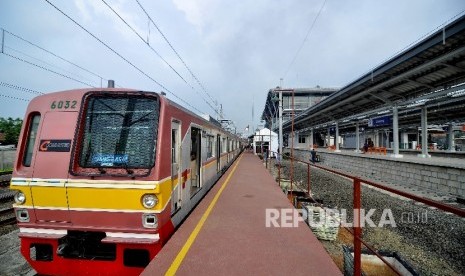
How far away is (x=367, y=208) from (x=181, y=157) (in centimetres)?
920

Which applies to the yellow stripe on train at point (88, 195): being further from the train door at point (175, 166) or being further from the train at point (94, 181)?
the train door at point (175, 166)

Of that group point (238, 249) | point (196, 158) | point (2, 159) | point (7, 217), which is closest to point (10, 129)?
point (2, 159)

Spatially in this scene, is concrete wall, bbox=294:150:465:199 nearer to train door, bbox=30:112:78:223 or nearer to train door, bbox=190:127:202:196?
train door, bbox=190:127:202:196

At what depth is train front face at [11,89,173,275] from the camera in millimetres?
4188

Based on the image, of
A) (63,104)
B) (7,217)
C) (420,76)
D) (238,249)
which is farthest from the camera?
(420,76)

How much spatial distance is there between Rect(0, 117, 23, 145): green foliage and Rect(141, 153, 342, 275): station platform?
207 ft

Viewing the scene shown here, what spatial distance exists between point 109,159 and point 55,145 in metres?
0.90

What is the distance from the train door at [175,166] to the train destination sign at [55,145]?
1722 millimetres

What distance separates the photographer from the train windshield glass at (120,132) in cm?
448

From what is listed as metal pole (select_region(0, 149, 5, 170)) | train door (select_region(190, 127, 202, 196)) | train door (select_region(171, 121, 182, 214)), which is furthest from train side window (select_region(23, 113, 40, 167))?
metal pole (select_region(0, 149, 5, 170))

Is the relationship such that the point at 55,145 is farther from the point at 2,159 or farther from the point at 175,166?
the point at 2,159

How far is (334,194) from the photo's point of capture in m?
14.6

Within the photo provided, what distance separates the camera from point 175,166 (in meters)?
5.35

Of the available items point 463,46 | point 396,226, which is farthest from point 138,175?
point 463,46
